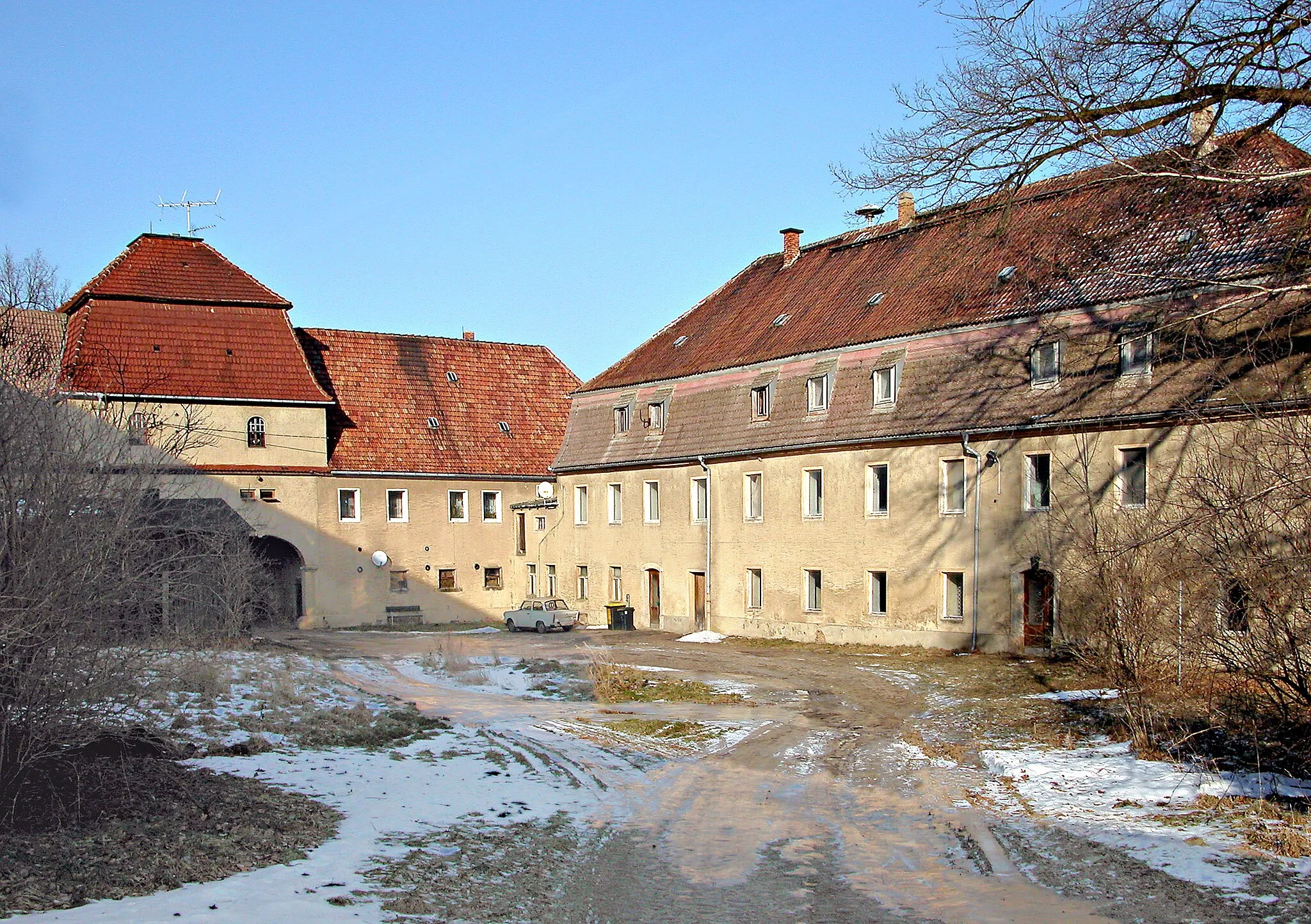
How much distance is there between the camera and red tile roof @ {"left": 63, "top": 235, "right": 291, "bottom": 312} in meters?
40.3

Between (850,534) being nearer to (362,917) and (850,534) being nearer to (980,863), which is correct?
(980,863)

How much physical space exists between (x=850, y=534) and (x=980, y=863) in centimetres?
2044

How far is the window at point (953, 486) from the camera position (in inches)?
1118

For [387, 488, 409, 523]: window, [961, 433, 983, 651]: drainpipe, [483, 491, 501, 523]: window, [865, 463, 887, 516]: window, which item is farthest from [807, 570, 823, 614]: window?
[387, 488, 409, 523]: window

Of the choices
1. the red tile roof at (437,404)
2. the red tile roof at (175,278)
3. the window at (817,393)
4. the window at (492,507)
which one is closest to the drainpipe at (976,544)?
the window at (817,393)

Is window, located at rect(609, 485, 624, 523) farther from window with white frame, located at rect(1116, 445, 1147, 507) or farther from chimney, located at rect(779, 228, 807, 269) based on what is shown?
window with white frame, located at rect(1116, 445, 1147, 507)

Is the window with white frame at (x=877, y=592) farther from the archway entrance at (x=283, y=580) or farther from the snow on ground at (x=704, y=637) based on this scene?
the archway entrance at (x=283, y=580)

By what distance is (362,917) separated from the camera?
8.74 meters

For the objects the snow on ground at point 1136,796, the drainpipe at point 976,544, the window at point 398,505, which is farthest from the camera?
the window at point 398,505

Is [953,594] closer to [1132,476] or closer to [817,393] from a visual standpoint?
[1132,476]

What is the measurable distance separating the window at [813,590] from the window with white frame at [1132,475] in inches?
367

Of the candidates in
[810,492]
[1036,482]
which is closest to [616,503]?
[810,492]

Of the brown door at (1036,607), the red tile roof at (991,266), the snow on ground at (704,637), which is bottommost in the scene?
the snow on ground at (704,637)

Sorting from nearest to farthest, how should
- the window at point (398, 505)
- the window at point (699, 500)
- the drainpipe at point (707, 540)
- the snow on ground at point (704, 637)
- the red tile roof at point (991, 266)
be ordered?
the red tile roof at point (991, 266) → the snow on ground at point (704, 637) → the drainpipe at point (707, 540) → the window at point (699, 500) → the window at point (398, 505)
